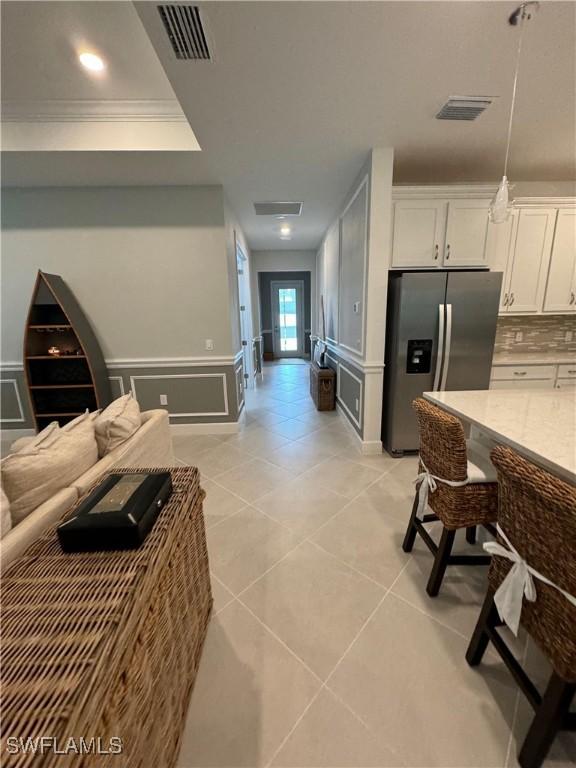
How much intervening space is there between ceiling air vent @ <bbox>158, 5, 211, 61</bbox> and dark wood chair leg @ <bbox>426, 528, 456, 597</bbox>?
2.66m

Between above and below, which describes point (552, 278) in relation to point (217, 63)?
below

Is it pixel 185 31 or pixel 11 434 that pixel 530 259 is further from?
pixel 11 434

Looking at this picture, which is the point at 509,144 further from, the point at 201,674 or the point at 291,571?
the point at 201,674

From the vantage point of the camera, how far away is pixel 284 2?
1.32 meters

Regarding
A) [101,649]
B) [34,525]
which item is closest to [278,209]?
[34,525]

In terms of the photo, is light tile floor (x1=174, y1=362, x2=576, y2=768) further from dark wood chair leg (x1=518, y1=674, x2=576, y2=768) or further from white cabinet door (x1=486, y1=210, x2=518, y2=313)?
white cabinet door (x1=486, y1=210, x2=518, y2=313)

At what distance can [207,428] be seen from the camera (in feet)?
11.6

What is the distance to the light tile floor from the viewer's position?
0.98m

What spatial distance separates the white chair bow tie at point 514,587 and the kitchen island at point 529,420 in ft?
1.01

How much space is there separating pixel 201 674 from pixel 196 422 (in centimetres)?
257

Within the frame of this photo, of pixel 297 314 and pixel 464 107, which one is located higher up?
pixel 464 107

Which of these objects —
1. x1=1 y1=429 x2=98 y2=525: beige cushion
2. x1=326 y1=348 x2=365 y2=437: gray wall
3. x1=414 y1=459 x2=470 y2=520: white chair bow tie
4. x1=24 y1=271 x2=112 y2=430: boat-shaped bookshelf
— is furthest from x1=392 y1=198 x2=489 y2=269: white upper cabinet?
x1=24 y1=271 x2=112 y2=430: boat-shaped bookshelf

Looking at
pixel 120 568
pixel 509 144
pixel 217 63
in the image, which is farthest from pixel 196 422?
pixel 509 144

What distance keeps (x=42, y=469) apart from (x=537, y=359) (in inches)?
164
